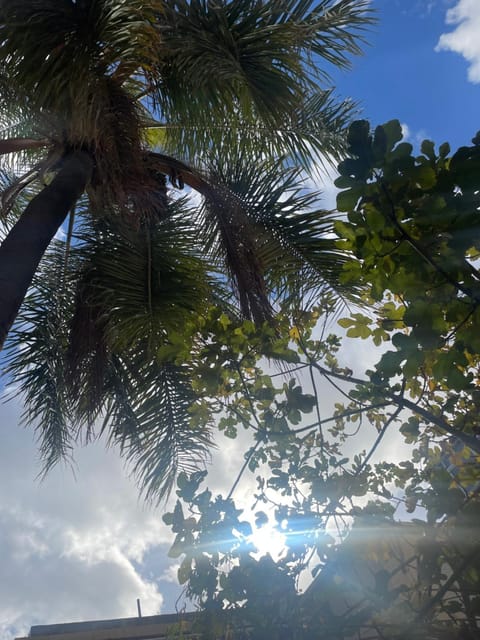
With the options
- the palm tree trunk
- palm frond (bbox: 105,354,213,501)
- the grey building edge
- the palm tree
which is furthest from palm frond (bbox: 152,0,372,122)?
the grey building edge

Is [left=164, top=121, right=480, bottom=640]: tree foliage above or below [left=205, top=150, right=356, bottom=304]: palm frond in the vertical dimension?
below

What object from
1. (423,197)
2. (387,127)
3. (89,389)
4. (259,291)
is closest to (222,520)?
(423,197)

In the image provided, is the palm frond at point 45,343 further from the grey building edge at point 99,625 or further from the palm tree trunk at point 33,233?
the grey building edge at point 99,625

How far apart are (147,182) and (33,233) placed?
1257 mm

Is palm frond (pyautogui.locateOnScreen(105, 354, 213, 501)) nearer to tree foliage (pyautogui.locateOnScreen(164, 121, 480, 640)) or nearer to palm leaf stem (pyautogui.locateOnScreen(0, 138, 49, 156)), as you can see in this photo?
palm leaf stem (pyautogui.locateOnScreen(0, 138, 49, 156))

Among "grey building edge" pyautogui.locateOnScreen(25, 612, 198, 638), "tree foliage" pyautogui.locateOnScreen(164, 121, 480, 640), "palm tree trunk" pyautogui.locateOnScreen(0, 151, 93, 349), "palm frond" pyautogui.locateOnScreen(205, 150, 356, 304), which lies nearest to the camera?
"tree foliage" pyautogui.locateOnScreen(164, 121, 480, 640)

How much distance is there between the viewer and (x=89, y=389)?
538cm

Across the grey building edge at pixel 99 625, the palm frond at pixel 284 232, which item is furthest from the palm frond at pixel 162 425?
the grey building edge at pixel 99 625

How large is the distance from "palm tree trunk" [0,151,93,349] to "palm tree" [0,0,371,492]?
12 mm

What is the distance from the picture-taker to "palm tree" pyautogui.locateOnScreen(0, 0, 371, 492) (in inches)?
158

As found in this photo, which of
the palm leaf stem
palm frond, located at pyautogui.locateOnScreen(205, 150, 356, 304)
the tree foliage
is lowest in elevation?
the tree foliage

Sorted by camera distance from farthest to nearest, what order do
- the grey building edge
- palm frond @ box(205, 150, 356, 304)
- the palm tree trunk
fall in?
the grey building edge, palm frond @ box(205, 150, 356, 304), the palm tree trunk

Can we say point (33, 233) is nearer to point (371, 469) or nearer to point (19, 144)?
point (19, 144)

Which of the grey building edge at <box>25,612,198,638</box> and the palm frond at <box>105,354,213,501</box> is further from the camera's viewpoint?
the grey building edge at <box>25,612,198,638</box>
